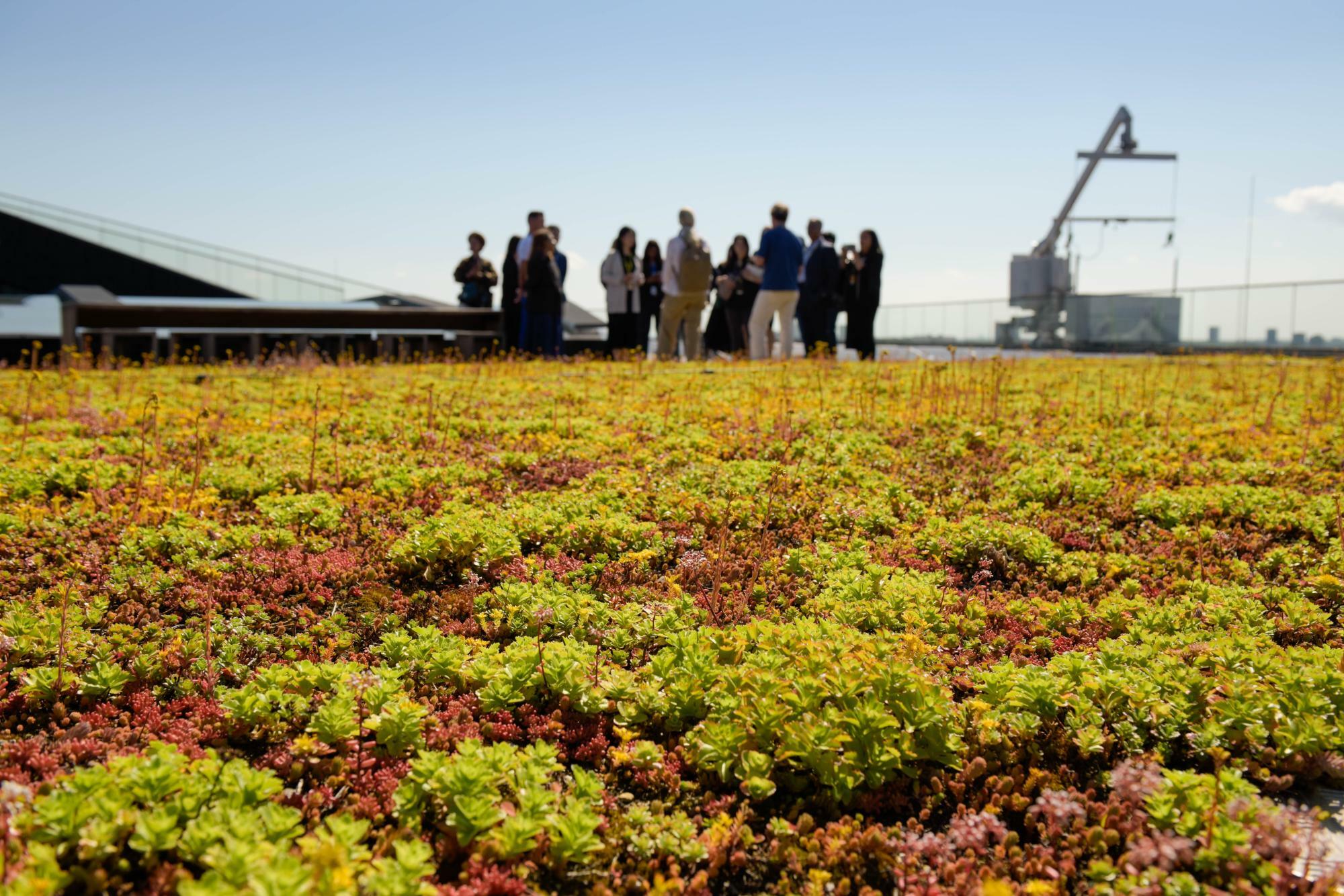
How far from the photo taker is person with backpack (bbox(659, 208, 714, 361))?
16.9 meters

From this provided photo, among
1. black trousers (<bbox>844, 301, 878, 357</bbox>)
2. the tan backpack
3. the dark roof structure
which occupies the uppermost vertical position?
the dark roof structure

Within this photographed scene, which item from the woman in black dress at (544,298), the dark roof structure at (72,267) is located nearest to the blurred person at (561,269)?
the woman in black dress at (544,298)

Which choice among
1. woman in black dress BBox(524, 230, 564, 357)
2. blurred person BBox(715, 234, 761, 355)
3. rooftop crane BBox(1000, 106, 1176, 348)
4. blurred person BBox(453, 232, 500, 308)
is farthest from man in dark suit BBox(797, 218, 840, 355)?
rooftop crane BBox(1000, 106, 1176, 348)

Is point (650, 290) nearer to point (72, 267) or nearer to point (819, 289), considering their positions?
point (819, 289)

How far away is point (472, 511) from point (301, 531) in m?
0.98

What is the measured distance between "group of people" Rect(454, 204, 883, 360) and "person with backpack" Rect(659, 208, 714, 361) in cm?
2

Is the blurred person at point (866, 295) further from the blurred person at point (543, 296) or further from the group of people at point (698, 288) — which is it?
the blurred person at point (543, 296)

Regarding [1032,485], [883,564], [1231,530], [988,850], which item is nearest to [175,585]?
[883,564]

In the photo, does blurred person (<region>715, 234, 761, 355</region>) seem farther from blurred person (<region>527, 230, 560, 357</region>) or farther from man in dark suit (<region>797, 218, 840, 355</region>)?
blurred person (<region>527, 230, 560, 357</region>)

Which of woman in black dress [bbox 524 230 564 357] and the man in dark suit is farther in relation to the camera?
the man in dark suit

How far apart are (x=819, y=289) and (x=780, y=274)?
53.3 inches

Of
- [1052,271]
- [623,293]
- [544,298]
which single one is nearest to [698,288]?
[623,293]

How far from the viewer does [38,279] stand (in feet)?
117

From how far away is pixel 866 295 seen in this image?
58.6 ft
